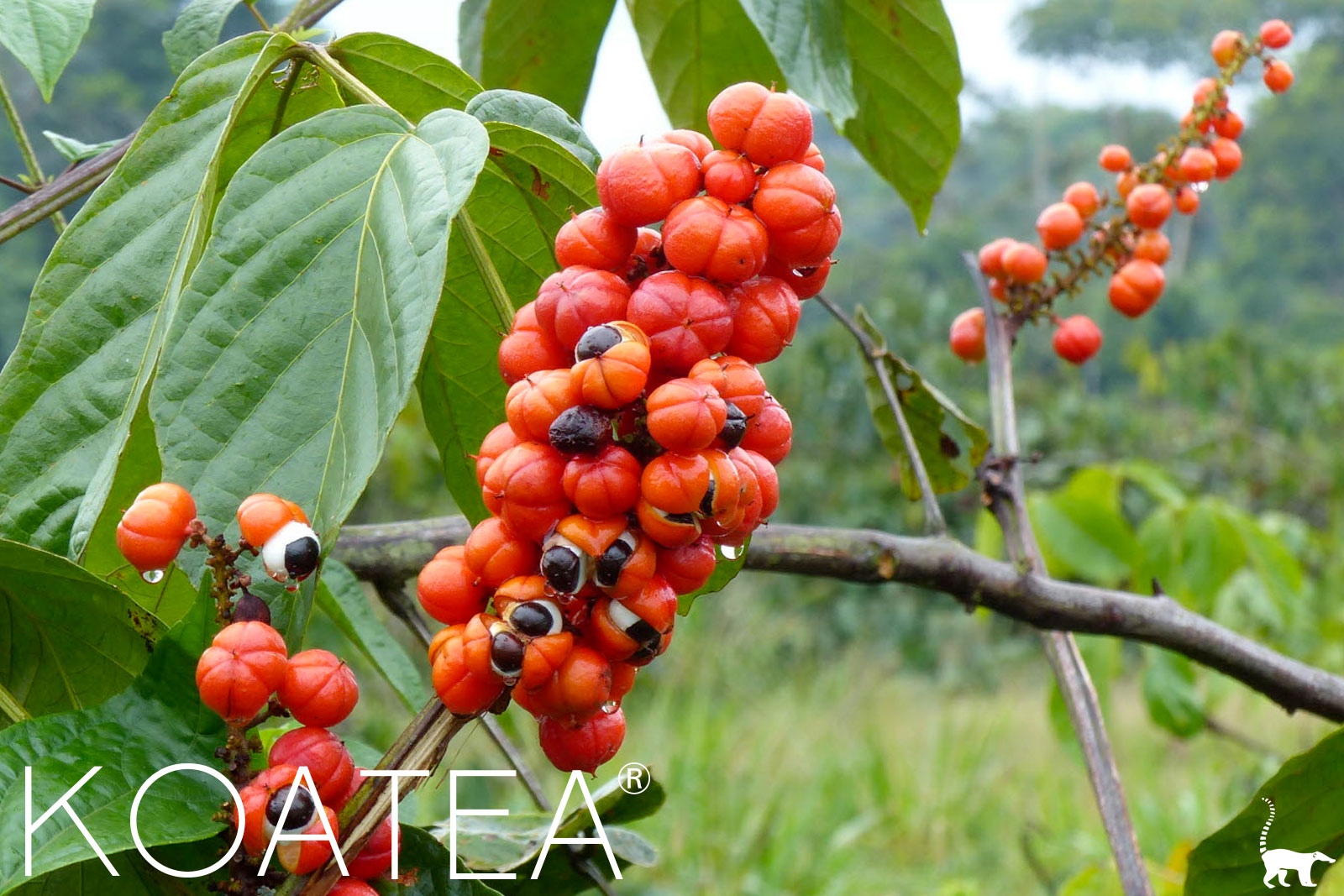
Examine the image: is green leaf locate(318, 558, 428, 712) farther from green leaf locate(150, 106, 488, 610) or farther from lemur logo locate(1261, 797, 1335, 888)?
lemur logo locate(1261, 797, 1335, 888)

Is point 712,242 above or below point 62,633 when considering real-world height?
above

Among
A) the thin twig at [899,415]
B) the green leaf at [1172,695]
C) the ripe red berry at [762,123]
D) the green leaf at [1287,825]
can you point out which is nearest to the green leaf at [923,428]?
the thin twig at [899,415]

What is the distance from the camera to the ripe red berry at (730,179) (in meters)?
0.57

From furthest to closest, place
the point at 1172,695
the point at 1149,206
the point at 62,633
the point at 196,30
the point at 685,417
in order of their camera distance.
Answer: the point at 1172,695
the point at 1149,206
the point at 196,30
the point at 62,633
the point at 685,417

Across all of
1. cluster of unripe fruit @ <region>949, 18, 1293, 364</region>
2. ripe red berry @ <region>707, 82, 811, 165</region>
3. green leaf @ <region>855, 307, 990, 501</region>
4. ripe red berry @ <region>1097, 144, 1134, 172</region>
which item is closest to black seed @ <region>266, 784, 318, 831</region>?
ripe red berry @ <region>707, 82, 811, 165</region>

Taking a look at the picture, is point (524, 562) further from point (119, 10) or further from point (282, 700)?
point (119, 10)

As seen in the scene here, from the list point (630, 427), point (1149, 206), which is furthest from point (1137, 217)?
point (630, 427)

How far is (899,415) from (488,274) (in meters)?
0.53

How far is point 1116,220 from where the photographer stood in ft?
4.12

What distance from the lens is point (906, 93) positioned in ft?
3.43

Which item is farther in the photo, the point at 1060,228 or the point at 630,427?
the point at 1060,228

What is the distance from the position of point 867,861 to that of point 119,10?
11.0 metres

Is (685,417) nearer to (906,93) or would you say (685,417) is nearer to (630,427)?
(630,427)

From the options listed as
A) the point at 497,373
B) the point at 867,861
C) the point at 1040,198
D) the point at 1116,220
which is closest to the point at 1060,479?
the point at 867,861
